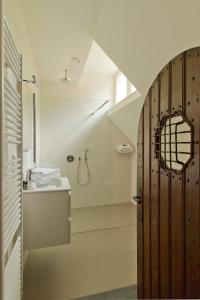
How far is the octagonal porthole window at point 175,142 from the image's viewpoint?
1.13 m

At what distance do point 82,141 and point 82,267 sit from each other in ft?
7.46

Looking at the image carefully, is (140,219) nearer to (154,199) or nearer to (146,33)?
(154,199)

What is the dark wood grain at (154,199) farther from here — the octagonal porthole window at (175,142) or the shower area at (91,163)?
the shower area at (91,163)

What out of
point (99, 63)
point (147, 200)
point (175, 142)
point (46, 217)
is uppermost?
point (99, 63)

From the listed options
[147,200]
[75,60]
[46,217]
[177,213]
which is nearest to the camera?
[177,213]

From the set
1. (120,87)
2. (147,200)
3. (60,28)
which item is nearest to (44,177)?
(147,200)

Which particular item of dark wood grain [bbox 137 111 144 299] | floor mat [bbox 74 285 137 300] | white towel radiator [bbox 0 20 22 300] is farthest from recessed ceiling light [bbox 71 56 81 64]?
floor mat [bbox 74 285 137 300]

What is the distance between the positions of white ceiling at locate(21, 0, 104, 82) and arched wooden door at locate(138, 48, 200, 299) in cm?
126

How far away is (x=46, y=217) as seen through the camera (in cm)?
222

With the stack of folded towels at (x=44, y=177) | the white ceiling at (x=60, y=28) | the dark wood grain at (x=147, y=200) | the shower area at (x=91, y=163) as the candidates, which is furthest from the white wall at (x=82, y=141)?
the dark wood grain at (x=147, y=200)

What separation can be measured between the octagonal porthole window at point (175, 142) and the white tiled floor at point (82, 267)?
142 centimetres

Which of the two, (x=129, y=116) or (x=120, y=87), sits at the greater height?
(x=120, y=87)

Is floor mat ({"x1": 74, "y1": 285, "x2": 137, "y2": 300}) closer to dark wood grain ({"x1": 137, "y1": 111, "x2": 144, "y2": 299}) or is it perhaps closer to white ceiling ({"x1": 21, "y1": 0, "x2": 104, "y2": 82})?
dark wood grain ({"x1": 137, "y1": 111, "x2": 144, "y2": 299})

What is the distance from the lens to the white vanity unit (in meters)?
2.15
